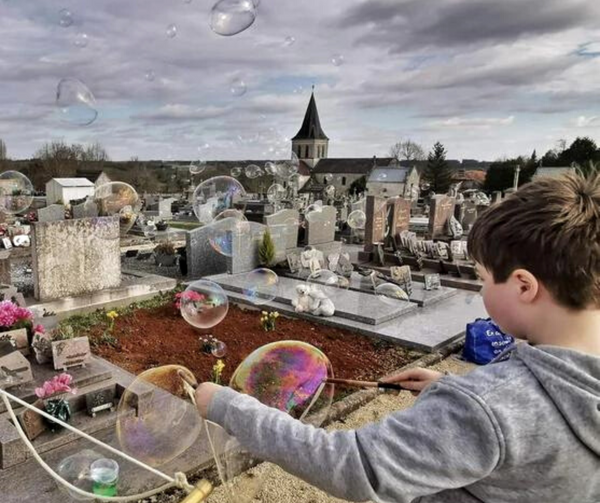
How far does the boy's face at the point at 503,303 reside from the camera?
1116 mm

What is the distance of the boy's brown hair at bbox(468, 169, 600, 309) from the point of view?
3.38ft

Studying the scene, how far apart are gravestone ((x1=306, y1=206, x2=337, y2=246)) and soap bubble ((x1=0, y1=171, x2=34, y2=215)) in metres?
9.68

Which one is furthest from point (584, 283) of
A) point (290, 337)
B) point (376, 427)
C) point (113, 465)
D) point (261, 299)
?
point (261, 299)

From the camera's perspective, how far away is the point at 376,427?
1047 millimetres

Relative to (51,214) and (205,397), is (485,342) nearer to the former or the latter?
(205,397)

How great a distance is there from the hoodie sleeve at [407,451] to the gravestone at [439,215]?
16.7 m

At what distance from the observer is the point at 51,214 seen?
8.84 m

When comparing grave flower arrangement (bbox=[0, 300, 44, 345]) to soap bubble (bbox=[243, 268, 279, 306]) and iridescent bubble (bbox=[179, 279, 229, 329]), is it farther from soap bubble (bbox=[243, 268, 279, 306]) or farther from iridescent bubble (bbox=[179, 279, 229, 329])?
soap bubble (bbox=[243, 268, 279, 306])

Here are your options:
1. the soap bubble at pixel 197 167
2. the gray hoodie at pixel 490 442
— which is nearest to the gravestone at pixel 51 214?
the gray hoodie at pixel 490 442

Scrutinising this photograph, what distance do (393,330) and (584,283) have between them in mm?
6847

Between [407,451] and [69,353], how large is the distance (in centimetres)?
528

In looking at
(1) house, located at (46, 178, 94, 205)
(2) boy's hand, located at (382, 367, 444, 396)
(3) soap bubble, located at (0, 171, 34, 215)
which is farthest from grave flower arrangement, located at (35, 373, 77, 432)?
(1) house, located at (46, 178, 94, 205)

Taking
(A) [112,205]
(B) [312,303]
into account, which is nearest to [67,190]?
(A) [112,205]

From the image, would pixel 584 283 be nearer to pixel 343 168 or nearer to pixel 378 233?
pixel 378 233
